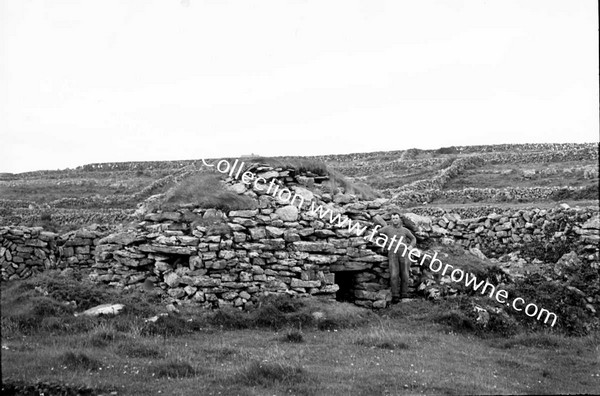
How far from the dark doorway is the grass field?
5.13 feet

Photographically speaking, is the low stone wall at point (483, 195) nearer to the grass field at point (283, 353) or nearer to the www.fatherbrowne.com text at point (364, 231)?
the www.fatherbrowne.com text at point (364, 231)

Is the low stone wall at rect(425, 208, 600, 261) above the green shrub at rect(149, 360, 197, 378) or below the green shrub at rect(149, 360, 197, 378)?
above

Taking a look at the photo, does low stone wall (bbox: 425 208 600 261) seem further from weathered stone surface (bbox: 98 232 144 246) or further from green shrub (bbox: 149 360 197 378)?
green shrub (bbox: 149 360 197 378)

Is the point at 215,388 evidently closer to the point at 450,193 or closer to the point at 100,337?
the point at 100,337

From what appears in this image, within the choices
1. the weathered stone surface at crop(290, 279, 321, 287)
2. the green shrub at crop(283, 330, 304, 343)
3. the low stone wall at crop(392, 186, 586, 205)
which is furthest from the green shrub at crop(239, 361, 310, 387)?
the low stone wall at crop(392, 186, 586, 205)

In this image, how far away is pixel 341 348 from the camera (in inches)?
472

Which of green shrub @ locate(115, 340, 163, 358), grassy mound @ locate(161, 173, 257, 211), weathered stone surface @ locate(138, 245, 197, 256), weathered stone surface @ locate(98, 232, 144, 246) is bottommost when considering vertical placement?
green shrub @ locate(115, 340, 163, 358)

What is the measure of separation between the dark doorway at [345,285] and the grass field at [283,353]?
1.56 metres


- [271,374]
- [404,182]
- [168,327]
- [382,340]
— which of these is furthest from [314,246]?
[404,182]

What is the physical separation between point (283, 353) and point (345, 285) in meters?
6.36

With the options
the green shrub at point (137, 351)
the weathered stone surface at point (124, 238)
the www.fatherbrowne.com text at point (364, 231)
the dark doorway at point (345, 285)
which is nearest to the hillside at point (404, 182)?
the www.fatherbrowne.com text at point (364, 231)

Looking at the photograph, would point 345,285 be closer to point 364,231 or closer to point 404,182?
point 364,231

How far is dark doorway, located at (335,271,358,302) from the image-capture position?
17078mm

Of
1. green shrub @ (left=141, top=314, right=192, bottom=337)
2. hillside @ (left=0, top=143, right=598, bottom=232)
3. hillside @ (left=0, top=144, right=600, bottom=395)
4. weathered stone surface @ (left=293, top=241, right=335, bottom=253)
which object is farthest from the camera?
hillside @ (left=0, top=143, right=598, bottom=232)
